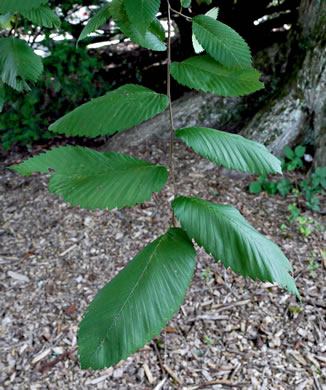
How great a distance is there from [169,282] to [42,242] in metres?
2.19

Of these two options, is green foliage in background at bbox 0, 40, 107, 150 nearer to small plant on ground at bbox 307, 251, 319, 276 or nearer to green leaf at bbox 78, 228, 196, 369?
small plant on ground at bbox 307, 251, 319, 276

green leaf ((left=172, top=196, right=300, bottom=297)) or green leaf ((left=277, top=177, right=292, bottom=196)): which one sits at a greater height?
green leaf ((left=172, top=196, right=300, bottom=297))

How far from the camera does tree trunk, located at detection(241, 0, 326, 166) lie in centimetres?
279

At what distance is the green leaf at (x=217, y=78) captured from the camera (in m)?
0.76

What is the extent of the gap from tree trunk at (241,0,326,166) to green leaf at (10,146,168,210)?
7.91 feet

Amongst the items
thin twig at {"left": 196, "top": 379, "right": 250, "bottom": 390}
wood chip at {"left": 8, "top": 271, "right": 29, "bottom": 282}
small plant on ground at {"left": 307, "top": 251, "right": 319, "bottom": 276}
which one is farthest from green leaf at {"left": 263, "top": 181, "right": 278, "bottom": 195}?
wood chip at {"left": 8, "top": 271, "right": 29, "bottom": 282}

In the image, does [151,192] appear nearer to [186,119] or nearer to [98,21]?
[98,21]

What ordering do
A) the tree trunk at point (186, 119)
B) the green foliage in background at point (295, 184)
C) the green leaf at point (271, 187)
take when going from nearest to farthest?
1. the green foliage in background at point (295, 184)
2. the green leaf at point (271, 187)
3. the tree trunk at point (186, 119)

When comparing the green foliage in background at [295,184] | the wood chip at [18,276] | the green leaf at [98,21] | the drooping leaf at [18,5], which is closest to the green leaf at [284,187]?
the green foliage in background at [295,184]

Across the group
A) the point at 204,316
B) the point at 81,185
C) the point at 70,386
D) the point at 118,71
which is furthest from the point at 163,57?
the point at 81,185

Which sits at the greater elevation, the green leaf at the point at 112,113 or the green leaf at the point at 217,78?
Answer: the green leaf at the point at 217,78

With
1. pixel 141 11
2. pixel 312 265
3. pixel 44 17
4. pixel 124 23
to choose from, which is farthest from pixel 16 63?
pixel 312 265

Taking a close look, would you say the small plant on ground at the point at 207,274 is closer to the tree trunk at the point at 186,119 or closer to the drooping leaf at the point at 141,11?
the tree trunk at the point at 186,119

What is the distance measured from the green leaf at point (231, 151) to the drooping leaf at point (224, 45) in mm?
160
